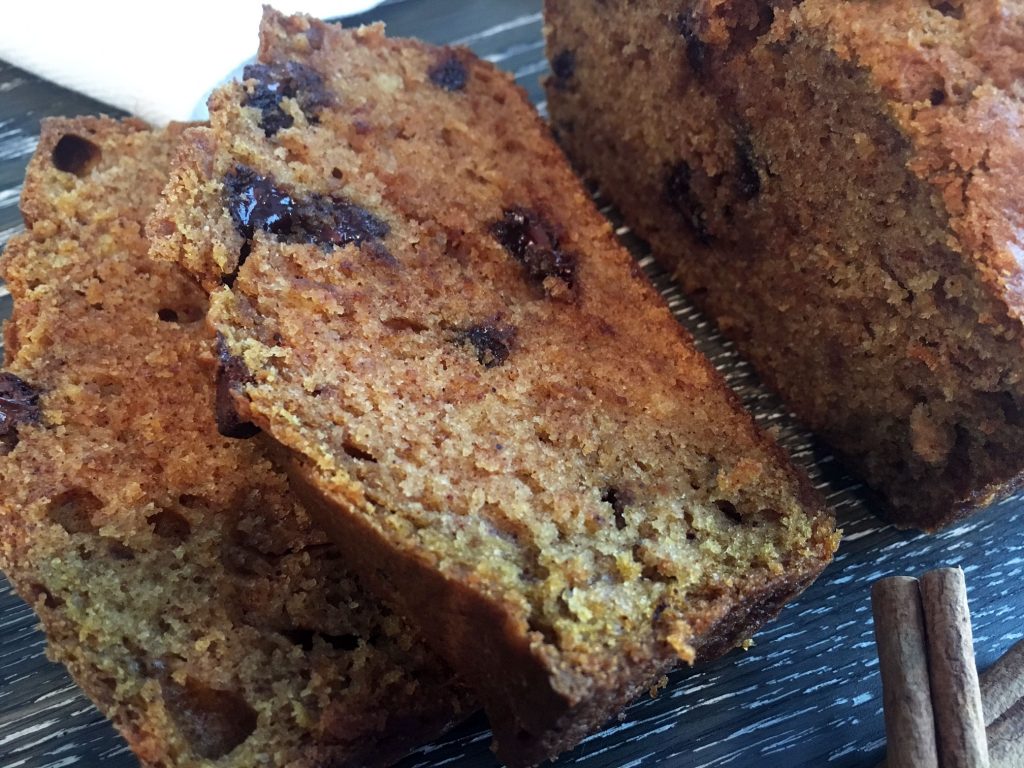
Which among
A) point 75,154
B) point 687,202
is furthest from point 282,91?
point 687,202

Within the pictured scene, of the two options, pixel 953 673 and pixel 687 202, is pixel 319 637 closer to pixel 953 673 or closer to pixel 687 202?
pixel 953 673

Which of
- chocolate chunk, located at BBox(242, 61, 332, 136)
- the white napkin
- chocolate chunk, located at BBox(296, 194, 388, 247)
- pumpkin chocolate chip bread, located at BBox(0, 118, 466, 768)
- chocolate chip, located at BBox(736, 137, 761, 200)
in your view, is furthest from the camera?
the white napkin

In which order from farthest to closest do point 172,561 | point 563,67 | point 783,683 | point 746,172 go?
point 563,67 → point 746,172 → point 783,683 → point 172,561

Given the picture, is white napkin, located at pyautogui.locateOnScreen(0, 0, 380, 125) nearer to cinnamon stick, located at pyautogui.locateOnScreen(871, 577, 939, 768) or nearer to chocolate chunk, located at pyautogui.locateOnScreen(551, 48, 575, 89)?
chocolate chunk, located at pyautogui.locateOnScreen(551, 48, 575, 89)

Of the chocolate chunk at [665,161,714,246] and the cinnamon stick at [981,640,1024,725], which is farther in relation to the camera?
the chocolate chunk at [665,161,714,246]

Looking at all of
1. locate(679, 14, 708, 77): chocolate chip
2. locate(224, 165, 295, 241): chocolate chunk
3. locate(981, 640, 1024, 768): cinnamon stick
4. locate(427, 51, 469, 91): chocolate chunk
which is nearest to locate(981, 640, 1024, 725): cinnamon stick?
locate(981, 640, 1024, 768): cinnamon stick

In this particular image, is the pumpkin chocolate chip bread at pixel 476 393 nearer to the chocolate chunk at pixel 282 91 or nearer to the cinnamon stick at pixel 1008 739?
the chocolate chunk at pixel 282 91

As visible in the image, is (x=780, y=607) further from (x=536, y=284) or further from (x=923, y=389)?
(x=536, y=284)
